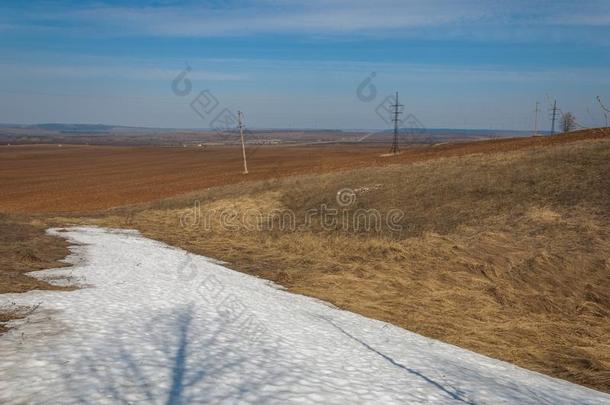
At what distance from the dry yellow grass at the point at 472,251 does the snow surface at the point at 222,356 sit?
5.38ft

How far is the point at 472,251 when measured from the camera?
17469 millimetres

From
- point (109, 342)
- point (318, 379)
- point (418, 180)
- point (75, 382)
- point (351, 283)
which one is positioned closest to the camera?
point (75, 382)

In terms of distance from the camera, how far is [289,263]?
19375 millimetres

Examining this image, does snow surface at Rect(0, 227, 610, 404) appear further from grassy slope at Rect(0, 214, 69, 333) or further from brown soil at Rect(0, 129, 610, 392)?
brown soil at Rect(0, 129, 610, 392)

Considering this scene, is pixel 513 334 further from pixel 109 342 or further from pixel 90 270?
pixel 90 270

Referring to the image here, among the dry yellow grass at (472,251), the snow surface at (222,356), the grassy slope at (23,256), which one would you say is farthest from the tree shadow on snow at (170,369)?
the dry yellow grass at (472,251)

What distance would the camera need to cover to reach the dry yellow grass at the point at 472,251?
41.2 ft

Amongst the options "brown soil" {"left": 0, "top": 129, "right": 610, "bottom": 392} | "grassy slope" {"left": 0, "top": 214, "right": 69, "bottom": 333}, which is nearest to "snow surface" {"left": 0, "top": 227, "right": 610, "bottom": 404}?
"grassy slope" {"left": 0, "top": 214, "right": 69, "bottom": 333}

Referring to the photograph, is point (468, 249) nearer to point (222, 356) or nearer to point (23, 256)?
point (222, 356)

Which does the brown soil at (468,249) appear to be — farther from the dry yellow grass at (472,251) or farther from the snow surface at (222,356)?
the snow surface at (222,356)

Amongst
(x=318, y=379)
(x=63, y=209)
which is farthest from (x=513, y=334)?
(x=63, y=209)

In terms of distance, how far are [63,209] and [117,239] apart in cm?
2099

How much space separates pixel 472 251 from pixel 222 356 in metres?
11.4

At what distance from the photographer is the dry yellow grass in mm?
12547
